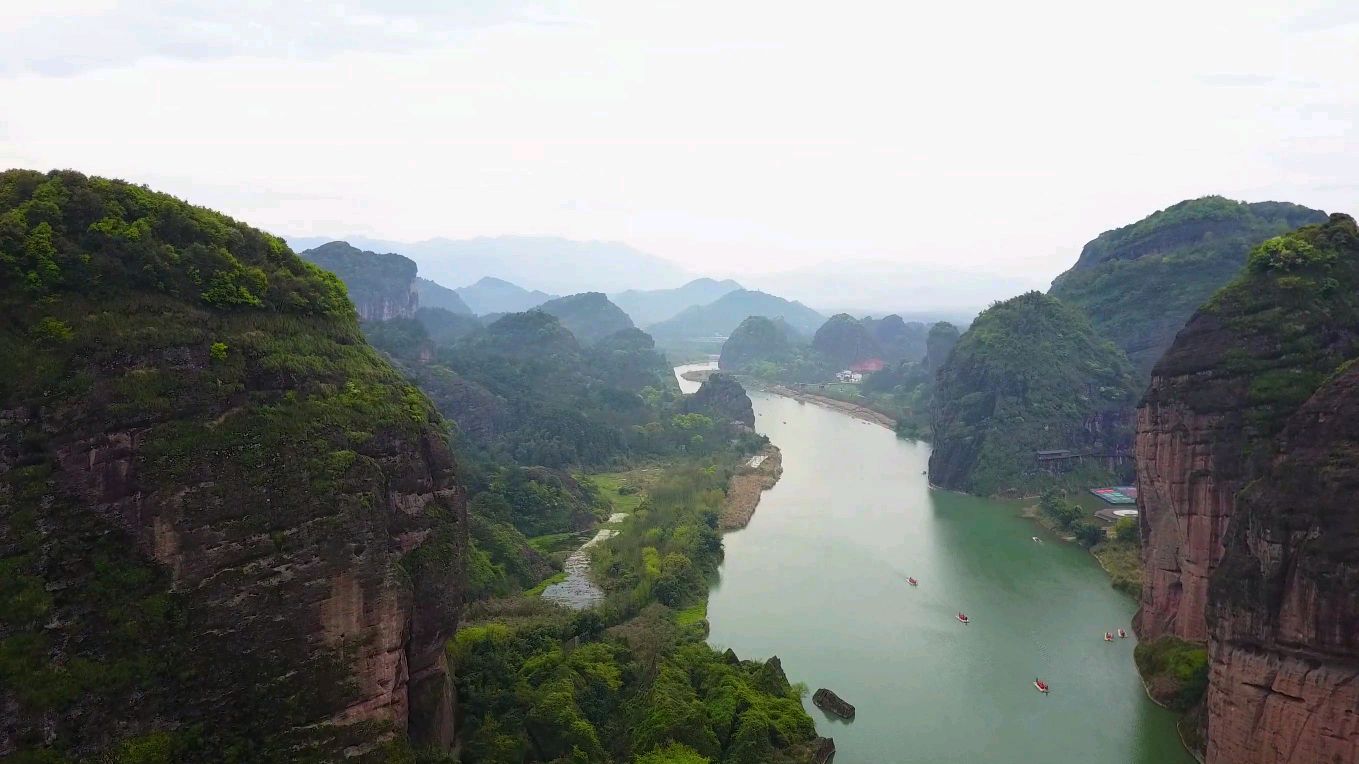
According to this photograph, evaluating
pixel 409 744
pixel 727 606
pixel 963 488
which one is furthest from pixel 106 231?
pixel 963 488

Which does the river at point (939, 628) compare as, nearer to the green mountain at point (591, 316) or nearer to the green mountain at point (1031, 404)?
the green mountain at point (1031, 404)

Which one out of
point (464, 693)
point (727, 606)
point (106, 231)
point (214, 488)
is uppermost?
point (106, 231)

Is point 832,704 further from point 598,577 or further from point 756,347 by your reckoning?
point 756,347

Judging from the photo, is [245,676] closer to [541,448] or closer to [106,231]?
[106,231]

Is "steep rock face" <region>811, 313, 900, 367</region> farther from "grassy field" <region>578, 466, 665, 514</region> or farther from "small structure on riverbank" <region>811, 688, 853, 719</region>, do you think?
"small structure on riverbank" <region>811, 688, 853, 719</region>

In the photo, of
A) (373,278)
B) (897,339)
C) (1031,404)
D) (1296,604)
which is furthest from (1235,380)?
(897,339)

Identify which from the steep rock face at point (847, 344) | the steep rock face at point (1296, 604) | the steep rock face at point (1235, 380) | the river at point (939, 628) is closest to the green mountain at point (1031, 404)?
the river at point (939, 628)
